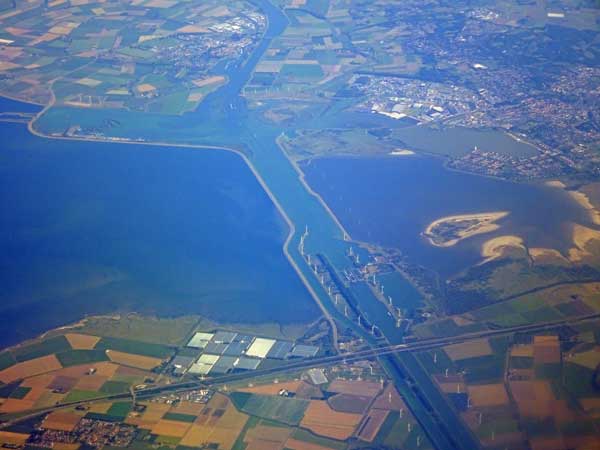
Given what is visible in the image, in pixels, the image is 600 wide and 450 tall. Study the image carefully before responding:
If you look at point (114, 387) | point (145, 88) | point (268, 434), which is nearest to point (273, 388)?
point (268, 434)

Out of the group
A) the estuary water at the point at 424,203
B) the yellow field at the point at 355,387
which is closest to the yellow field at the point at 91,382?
the yellow field at the point at 355,387

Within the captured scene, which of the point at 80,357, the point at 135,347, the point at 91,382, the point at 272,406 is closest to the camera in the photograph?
the point at 272,406

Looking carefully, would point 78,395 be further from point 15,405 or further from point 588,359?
point 588,359

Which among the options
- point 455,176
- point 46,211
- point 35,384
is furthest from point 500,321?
point 46,211

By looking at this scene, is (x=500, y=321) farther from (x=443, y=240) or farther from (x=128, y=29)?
(x=128, y=29)

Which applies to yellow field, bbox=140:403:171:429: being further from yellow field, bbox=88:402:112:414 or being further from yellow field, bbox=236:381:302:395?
yellow field, bbox=236:381:302:395

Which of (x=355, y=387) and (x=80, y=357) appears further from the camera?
(x=80, y=357)
